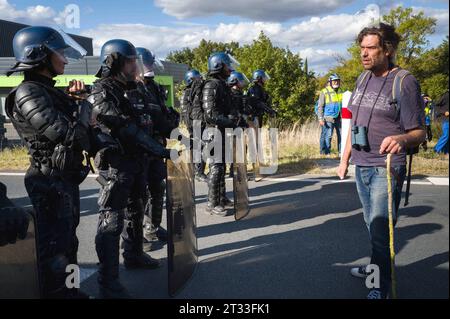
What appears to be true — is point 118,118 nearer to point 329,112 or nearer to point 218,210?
point 218,210

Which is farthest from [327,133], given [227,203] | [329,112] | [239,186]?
[239,186]

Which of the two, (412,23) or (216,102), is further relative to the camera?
(216,102)

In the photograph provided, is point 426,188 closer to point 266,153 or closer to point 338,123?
point 338,123

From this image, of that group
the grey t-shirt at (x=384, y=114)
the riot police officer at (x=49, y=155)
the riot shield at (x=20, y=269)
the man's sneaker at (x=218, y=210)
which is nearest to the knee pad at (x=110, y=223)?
the riot police officer at (x=49, y=155)

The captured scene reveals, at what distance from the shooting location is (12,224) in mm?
2080

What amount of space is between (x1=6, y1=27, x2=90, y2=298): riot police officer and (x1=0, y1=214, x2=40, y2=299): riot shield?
0.98 feet

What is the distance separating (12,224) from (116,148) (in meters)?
1.12

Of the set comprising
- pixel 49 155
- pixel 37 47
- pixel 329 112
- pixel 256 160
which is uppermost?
pixel 37 47

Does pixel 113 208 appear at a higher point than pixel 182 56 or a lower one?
lower

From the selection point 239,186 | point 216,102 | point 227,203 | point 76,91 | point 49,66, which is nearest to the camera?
point 49,66

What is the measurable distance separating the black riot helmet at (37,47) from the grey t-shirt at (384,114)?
2174 millimetres

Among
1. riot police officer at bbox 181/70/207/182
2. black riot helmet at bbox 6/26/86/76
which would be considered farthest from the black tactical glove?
riot police officer at bbox 181/70/207/182

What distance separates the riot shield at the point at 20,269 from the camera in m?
2.33

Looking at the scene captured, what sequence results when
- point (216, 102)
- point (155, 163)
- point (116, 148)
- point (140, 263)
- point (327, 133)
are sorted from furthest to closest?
point (327, 133), point (216, 102), point (155, 163), point (140, 263), point (116, 148)
